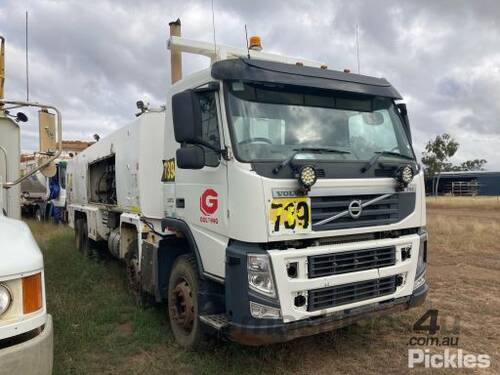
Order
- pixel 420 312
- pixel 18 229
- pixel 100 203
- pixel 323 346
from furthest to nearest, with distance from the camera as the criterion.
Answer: pixel 100 203, pixel 420 312, pixel 323 346, pixel 18 229

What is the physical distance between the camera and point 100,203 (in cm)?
837

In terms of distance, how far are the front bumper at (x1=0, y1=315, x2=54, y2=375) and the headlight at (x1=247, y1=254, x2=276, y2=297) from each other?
1444 mm

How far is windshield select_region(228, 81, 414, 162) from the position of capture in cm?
361

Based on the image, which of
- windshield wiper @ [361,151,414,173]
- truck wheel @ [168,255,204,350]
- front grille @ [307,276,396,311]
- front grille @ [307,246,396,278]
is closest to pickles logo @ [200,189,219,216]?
truck wheel @ [168,255,204,350]

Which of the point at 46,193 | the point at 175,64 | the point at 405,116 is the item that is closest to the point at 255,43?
the point at 175,64

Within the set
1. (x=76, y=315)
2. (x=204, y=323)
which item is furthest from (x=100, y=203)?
(x=204, y=323)

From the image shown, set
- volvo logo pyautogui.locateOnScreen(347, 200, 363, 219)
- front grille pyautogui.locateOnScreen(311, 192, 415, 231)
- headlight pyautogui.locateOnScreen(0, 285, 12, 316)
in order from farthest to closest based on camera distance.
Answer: volvo logo pyautogui.locateOnScreen(347, 200, 363, 219) < front grille pyautogui.locateOnScreen(311, 192, 415, 231) < headlight pyautogui.locateOnScreen(0, 285, 12, 316)

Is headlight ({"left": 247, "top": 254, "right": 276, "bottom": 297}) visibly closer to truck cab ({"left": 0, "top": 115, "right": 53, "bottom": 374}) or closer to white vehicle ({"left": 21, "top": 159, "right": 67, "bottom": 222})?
truck cab ({"left": 0, "top": 115, "right": 53, "bottom": 374})

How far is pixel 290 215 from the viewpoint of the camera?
344cm

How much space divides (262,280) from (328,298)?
2.05ft

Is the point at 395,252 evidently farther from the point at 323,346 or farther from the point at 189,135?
the point at 189,135

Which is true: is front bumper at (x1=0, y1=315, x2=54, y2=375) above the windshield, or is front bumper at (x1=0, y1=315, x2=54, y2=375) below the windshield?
below

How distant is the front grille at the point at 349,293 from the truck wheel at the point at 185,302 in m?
1.13

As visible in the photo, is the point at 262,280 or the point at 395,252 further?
the point at 395,252
